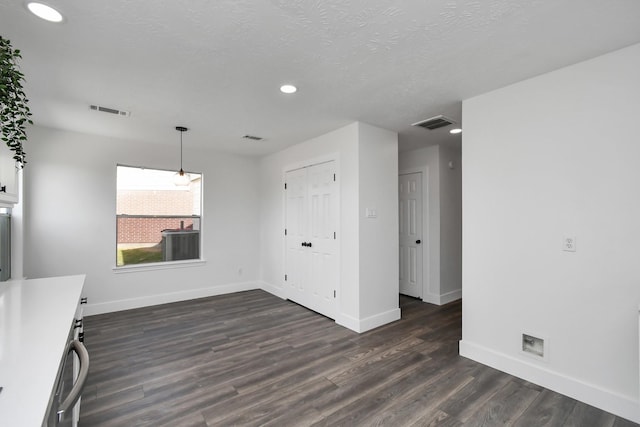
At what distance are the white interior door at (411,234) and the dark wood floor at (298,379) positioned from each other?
46.8 inches

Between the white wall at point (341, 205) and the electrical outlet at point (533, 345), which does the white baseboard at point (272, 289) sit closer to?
the white wall at point (341, 205)

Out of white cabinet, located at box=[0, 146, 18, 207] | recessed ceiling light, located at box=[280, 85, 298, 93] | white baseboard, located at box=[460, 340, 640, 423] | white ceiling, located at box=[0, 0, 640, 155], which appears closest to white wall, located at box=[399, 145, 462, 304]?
white ceiling, located at box=[0, 0, 640, 155]

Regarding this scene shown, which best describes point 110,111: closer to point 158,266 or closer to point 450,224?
point 158,266

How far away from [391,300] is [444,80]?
2.70 meters

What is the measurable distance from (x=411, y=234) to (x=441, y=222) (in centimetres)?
58

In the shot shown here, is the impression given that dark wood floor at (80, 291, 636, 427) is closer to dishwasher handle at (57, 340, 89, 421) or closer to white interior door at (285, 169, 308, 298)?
white interior door at (285, 169, 308, 298)

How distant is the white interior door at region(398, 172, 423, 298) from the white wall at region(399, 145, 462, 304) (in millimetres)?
112

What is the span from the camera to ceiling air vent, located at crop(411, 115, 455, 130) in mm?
3465

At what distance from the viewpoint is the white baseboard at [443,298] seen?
15.4ft

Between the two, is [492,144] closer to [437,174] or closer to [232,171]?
[437,174]

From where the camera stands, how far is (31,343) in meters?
1.19

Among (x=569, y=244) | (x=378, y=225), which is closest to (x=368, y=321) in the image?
(x=378, y=225)

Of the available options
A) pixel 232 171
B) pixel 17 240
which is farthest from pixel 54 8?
pixel 232 171

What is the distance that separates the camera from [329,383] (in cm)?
249
